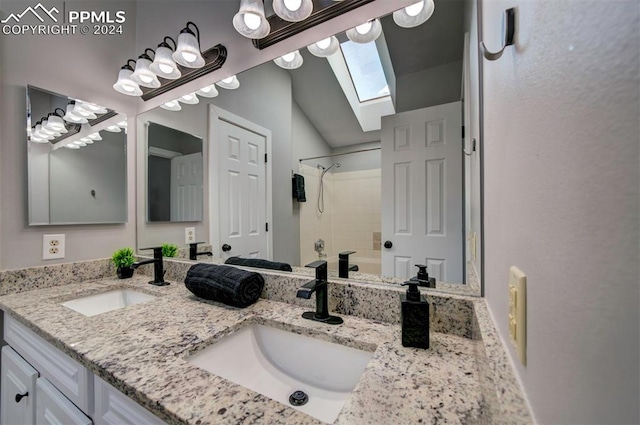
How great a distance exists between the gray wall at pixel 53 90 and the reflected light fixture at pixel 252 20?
41.1 inches

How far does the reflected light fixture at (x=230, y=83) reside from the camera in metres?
1.35

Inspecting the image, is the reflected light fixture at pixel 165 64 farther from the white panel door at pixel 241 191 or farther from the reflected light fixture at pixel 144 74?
the white panel door at pixel 241 191

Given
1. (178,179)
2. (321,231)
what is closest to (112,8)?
(178,179)

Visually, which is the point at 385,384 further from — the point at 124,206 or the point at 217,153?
the point at 124,206

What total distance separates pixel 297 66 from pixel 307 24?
0.16 metres

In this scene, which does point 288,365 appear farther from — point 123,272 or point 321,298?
point 123,272

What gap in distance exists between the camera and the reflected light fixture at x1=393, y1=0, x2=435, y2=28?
890 mm

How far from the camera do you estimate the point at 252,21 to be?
1118 mm

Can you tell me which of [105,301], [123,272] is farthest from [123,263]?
[105,301]

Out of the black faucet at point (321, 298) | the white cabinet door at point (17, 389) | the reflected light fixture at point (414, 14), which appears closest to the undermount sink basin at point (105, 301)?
the white cabinet door at point (17, 389)

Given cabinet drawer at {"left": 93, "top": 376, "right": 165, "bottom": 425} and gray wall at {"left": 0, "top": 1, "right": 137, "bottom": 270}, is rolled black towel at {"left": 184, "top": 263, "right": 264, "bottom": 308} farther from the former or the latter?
gray wall at {"left": 0, "top": 1, "right": 137, "bottom": 270}

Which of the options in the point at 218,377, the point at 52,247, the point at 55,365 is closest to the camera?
the point at 218,377

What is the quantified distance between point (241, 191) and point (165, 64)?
0.82 meters

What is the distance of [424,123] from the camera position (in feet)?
3.04
